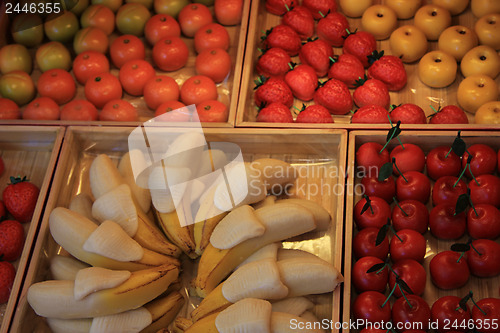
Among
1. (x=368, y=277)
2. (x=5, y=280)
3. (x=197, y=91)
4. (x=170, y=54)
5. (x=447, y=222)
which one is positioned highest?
(x=170, y=54)

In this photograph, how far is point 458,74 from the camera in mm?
2400

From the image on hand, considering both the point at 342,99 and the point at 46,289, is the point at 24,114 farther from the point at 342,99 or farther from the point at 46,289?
the point at 342,99

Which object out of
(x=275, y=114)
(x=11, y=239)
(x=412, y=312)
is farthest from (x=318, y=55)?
(x=11, y=239)

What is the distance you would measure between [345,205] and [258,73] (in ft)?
2.67

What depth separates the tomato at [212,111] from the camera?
7.23 ft

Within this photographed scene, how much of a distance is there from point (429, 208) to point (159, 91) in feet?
3.66

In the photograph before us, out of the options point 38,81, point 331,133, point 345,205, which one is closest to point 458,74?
point 331,133

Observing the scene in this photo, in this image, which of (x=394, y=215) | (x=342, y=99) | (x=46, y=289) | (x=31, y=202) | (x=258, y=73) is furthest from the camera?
(x=258, y=73)

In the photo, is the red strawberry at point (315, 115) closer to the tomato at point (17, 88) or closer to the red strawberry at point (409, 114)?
the red strawberry at point (409, 114)

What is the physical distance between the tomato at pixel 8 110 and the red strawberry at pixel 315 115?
3.68 feet

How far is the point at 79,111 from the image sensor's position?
2.26m

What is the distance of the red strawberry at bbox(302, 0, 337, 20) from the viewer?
262 cm

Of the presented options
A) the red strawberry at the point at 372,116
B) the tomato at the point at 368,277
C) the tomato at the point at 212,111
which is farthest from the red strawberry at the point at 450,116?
the tomato at the point at 212,111

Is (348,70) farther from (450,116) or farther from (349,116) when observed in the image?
(450,116)
